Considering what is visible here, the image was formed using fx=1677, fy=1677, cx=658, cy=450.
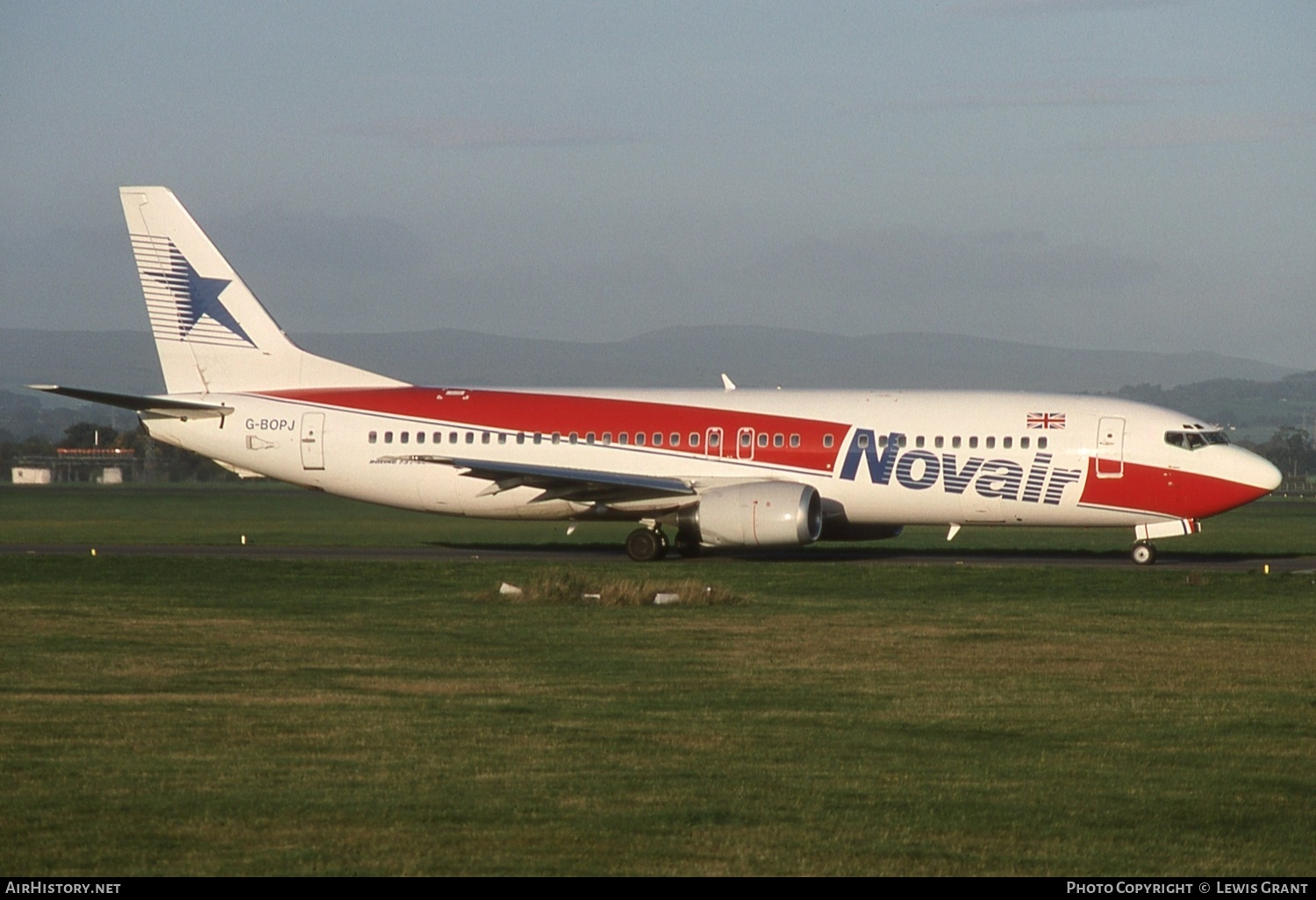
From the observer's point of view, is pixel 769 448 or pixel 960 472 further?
pixel 769 448

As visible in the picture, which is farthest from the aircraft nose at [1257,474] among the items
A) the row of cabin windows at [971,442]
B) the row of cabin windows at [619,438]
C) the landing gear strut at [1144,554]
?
the row of cabin windows at [619,438]

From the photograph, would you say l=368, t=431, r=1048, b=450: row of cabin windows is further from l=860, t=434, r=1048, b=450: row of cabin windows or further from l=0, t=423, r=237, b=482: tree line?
l=0, t=423, r=237, b=482: tree line

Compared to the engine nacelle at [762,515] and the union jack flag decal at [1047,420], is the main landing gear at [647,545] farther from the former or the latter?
the union jack flag decal at [1047,420]

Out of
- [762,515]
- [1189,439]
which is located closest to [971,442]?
[1189,439]

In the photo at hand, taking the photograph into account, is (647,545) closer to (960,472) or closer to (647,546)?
(647,546)

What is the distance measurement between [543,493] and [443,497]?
269cm

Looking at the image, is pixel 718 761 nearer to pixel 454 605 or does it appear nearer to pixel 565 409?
pixel 454 605

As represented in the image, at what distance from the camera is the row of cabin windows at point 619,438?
36156 millimetres

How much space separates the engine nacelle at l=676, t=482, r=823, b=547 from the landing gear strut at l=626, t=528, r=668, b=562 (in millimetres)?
1667

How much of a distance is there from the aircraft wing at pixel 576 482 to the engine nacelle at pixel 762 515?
1.42m

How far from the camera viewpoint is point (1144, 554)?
113ft

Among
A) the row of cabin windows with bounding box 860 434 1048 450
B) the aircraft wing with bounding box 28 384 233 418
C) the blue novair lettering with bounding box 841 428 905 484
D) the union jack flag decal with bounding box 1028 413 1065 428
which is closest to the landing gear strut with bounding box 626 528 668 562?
the blue novair lettering with bounding box 841 428 905 484

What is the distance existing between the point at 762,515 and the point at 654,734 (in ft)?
65.4
